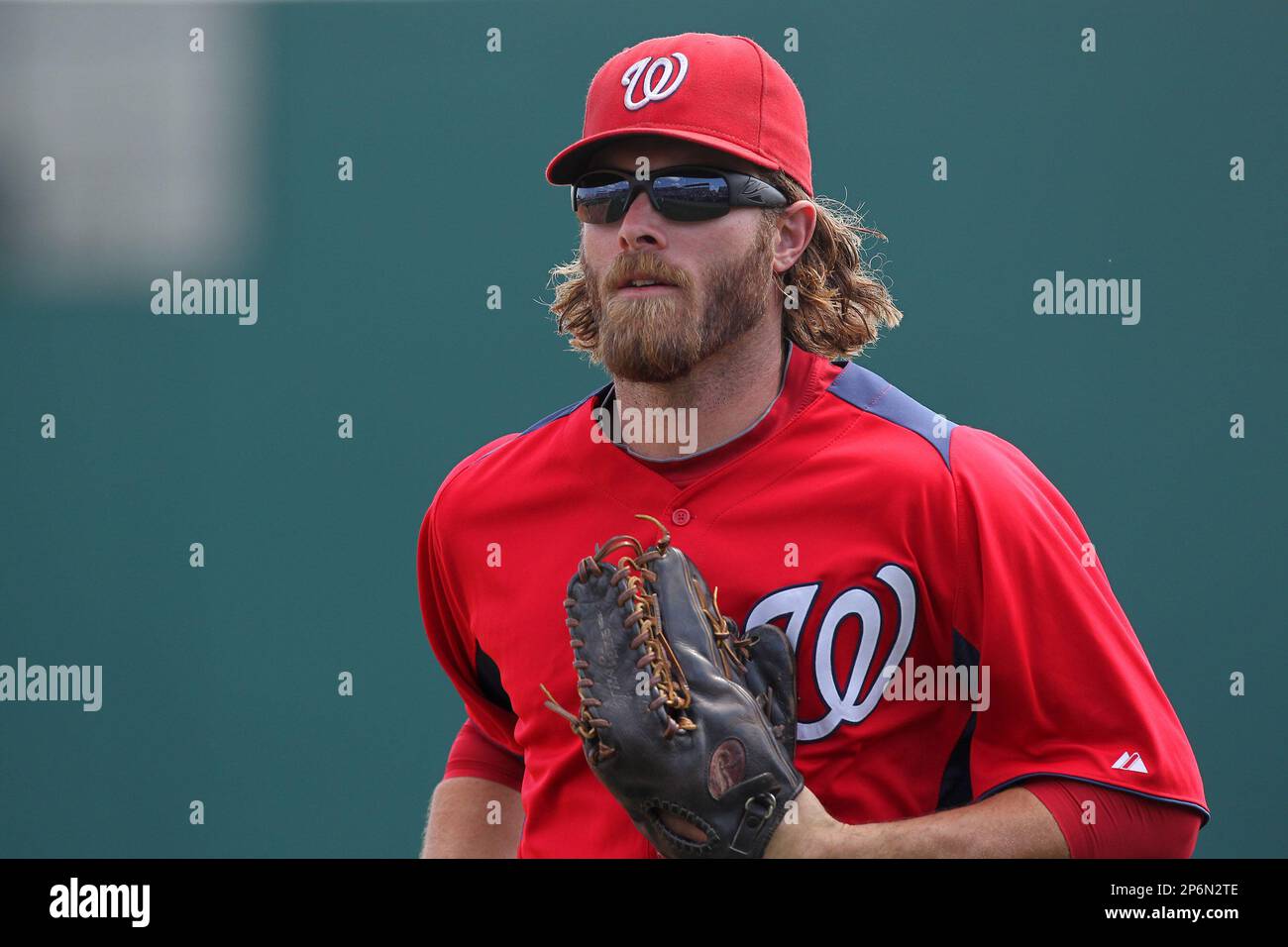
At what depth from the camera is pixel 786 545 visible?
1983 mm

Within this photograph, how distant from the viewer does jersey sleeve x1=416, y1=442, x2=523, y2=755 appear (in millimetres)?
2309

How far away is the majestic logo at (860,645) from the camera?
1.93 meters

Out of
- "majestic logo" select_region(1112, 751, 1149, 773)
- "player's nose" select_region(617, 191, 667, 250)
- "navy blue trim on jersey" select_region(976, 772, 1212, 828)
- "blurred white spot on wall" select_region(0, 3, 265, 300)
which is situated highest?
"blurred white spot on wall" select_region(0, 3, 265, 300)

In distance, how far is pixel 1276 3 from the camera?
370cm

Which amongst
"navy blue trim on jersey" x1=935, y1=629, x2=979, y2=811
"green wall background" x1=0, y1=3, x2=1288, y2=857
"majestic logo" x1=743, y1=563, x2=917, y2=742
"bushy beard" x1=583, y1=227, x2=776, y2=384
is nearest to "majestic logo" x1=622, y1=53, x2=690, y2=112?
"bushy beard" x1=583, y1=227, x2=776, y2=384

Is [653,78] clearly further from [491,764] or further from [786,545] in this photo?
[491,764]

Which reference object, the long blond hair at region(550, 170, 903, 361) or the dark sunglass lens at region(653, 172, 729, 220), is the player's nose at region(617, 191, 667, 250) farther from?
the long blond hair at region(550, 170, 903, 361)

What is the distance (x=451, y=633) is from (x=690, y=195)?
0.85 meters

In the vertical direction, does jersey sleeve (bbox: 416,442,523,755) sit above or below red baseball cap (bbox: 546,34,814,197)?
below

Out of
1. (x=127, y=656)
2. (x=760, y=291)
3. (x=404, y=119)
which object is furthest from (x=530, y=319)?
(x=760, y=291)

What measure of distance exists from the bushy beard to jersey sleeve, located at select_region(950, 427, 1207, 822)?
16.8 inches

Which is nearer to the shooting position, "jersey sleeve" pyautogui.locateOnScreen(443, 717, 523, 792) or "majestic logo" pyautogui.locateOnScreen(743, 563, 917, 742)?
"majestic logo" pyautogui.locateOnScreen(743, 563, 917, 742)

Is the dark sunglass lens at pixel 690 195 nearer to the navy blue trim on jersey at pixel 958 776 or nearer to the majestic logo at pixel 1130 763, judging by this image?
the navy blue trim on jersey at pixel 958 776

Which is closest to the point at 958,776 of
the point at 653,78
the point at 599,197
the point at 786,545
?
the point at 786,545
